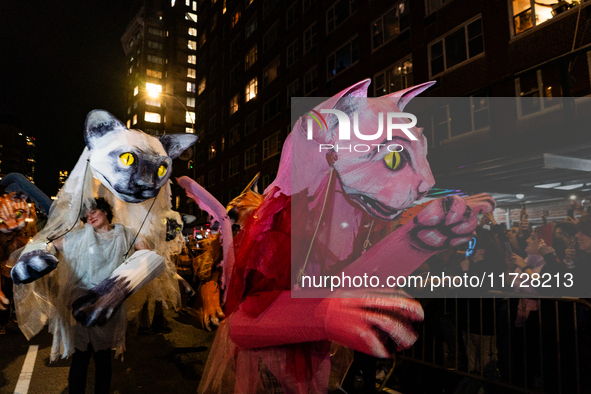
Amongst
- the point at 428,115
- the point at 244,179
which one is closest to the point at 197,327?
the point at 428,115

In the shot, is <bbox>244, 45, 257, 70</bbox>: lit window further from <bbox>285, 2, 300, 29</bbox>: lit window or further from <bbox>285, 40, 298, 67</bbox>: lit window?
<bbox>285, 40, 298, 67</bbox>: lit window

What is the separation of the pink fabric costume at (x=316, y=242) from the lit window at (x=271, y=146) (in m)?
23.4

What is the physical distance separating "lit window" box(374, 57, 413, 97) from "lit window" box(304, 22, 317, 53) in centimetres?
740

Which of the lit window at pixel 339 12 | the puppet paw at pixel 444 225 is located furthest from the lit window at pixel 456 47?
the puppet paw at pixel 444 225

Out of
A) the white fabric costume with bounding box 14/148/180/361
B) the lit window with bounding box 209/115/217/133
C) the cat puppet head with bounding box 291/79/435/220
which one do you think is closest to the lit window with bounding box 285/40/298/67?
the lit window with bounding box 209/115/217/133

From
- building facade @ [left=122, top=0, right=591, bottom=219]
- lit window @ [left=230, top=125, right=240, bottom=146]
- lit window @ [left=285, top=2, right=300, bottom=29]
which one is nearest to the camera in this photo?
building facade @ [left=122, top=0, right=591, bottom=219]

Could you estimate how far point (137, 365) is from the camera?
4.81m

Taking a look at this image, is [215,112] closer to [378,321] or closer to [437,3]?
[437,3]

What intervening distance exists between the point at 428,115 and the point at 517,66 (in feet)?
9.13

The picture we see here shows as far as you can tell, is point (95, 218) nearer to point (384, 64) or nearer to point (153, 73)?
point (384, 64)

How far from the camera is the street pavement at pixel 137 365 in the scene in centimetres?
411

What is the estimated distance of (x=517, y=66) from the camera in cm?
1090

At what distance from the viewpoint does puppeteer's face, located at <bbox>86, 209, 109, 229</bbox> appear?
9.46ft

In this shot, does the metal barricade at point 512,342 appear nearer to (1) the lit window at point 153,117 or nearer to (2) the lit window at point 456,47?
(2) the lit window at point 456,47
